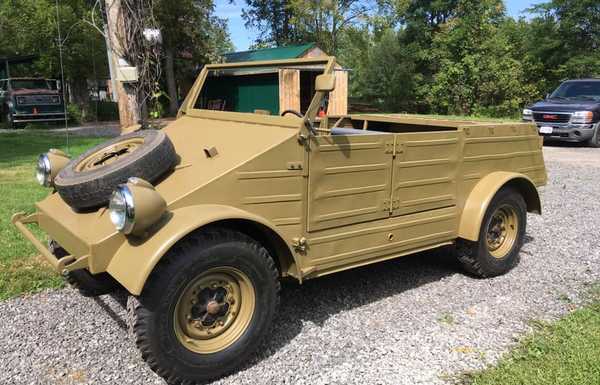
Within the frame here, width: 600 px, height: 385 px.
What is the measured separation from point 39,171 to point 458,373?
10.6 ft

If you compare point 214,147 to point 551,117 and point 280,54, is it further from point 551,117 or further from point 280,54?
point 280,54

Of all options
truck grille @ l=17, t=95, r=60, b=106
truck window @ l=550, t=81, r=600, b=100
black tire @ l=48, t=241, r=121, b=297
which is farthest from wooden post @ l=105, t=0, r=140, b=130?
truck grille @ l=17, t=95, r=60, b=106

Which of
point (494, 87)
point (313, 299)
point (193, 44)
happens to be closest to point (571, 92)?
point (494, 87)

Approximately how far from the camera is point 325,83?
10.8ft

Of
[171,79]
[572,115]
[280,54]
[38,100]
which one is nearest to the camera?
[572,115]

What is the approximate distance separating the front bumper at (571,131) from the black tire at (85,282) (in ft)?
41.6

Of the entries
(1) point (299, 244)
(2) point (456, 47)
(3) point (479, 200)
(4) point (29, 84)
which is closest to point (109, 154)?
(1) point (299, 244)

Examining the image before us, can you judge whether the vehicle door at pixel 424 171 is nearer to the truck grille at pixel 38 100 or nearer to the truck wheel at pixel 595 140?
the truck wheel at pixel 595 140

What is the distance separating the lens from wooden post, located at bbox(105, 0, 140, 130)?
733cm

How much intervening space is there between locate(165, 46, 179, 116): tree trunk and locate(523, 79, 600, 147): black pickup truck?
15.6 meters

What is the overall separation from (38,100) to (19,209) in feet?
46.7

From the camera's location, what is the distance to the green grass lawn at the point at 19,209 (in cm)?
421

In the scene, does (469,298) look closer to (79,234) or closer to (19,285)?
(79,234)

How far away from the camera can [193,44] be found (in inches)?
976
